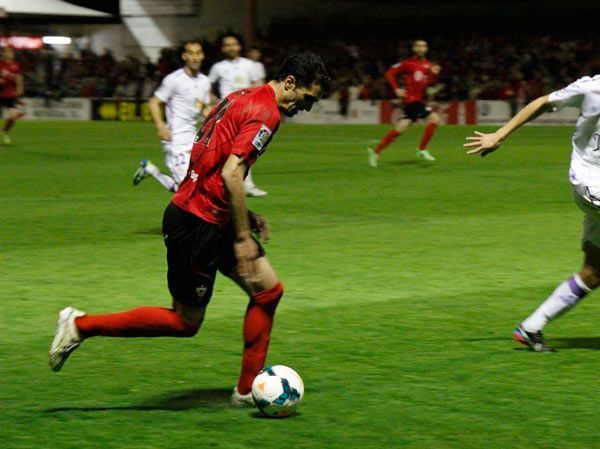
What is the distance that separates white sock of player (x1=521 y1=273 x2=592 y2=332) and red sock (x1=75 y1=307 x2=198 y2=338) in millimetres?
2059

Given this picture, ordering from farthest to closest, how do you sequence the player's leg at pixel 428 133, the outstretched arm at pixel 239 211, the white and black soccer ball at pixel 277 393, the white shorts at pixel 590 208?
1. the player's leg at pixel 428 133
2. the white shorts at pixel 590 208
3. the white and black soccer ball at pixel 277 393
4. the outstretched arm at pixel 239 211

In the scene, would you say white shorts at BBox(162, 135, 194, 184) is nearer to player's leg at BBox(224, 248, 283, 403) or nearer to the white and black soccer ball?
player's leg at BBox(224, 248, 283, 403)

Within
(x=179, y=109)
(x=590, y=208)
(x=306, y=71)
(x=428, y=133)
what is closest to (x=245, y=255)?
(x=306, y=71)

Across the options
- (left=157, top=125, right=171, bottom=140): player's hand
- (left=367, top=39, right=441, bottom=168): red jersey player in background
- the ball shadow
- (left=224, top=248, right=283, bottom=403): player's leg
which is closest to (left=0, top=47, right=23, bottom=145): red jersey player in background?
(left=367, top=39, right=441, bottom=168): red jersey player in background

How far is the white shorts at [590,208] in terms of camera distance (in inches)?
231

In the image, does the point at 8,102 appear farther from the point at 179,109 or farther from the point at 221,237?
the point at 221,237

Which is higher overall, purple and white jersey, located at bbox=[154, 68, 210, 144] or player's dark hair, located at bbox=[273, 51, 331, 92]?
player's dark hair, located at bbox=[273, 51, 331, 92]

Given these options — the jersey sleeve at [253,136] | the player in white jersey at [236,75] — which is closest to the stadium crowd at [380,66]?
the player in white jersey at [236,75]

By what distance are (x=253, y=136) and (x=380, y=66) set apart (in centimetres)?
3601

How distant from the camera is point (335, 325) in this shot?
696 centimetres

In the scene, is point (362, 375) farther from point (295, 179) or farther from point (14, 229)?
point (295, 179)

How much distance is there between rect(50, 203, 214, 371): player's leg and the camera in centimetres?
495

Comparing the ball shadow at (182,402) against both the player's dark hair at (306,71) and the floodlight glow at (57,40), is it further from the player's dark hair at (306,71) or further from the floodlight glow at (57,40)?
the floodlight glow at (57,40)

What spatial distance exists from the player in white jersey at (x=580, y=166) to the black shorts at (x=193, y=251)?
166 centimetres
